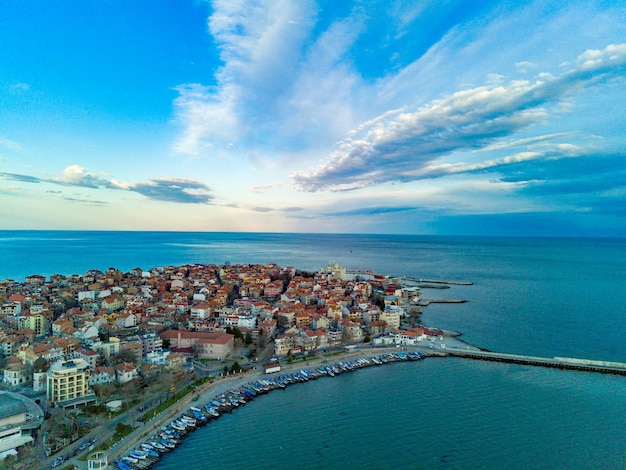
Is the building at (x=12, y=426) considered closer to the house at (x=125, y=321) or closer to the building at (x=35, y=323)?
the house at (x=125, y=321)

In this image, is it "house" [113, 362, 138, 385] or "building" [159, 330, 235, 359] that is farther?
"building" [159, 330, 235, 359]

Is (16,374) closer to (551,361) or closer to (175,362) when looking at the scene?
(175,362)

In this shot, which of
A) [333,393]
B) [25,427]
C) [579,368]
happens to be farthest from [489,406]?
[25,427]

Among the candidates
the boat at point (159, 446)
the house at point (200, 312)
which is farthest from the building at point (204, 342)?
the boat at point (159, 446)

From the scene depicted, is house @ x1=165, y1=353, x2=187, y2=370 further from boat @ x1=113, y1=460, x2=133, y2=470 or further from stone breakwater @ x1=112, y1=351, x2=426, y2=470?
boat @ x1=113, y1=460, x2=133, y2=470

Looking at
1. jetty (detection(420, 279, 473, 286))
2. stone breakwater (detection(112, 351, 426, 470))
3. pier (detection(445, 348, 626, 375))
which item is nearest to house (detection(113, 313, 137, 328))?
stone breakwater (detection(112, 351, 426, 470))

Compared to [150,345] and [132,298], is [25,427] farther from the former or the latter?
[132,298]
